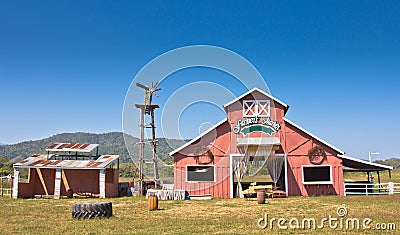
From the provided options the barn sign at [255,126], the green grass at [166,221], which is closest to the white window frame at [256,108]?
the barn sign at [255,126]

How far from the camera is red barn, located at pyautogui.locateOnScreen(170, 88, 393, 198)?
25.1 m

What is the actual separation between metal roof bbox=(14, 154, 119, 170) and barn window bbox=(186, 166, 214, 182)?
5.48 metres

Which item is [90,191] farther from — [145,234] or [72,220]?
[145,234]

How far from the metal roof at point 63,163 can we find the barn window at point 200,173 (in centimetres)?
548

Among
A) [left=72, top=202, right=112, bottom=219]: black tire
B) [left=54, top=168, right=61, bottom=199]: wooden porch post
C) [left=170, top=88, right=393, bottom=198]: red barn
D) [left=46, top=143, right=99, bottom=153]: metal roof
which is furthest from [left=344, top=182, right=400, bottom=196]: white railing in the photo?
[left=54, top=168, right=61, bottom=199]: wooden porch post

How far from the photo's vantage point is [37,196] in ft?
84.0

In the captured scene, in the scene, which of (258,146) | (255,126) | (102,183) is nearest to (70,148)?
(102,183)

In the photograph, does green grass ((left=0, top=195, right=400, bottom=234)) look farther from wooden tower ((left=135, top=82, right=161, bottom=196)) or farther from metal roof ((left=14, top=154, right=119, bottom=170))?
wooden tower ((left=135, top=82, right=161, bottom=196))

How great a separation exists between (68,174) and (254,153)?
13.2 metres

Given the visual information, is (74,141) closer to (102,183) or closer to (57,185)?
(57,185)

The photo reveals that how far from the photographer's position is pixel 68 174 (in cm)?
2756

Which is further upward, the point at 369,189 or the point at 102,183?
the point at 102,183

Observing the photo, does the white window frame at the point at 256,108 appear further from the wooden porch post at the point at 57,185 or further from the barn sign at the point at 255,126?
the wooden porch post at the point at 57,185

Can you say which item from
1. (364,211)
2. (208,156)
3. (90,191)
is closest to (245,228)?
(364,211)
